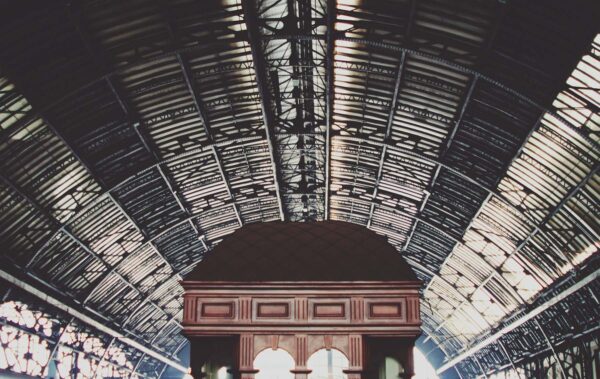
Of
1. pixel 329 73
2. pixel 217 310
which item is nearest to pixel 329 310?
pixel 217 310

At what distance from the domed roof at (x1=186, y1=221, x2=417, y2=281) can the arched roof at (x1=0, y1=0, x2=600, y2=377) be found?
13.4 meters

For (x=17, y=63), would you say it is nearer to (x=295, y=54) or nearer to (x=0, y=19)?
(x=0, y=19)

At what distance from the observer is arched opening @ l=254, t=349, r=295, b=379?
14.7m

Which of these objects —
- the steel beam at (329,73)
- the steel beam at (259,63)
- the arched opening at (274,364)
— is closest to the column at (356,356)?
the arched opening at (274,364)


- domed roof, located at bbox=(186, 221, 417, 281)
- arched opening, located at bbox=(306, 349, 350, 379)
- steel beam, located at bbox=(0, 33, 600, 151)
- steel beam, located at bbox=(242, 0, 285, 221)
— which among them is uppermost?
steel beam, located at bbox=(242, 0, 285, 221)

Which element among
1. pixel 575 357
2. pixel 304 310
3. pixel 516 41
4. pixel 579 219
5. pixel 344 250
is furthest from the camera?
pixel 575 357

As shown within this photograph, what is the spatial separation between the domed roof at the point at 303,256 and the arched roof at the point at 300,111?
529 inches

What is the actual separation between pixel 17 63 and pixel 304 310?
18.9m

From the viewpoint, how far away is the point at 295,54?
36156 millimetres

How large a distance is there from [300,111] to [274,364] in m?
28.1

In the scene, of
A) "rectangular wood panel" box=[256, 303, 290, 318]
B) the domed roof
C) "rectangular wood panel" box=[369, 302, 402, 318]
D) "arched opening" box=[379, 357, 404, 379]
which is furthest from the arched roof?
"rectangular wood panel" box=[256, 303, 290, 318]

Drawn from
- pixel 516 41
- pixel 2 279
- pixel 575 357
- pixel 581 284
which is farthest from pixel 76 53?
pixel 575 357

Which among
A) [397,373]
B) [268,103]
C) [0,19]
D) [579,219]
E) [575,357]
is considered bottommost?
[397,373]

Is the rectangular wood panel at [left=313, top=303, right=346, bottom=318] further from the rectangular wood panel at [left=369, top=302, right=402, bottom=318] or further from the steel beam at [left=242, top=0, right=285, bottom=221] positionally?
the steel beam at [left=242, top=0, right=285, bottom=221]
